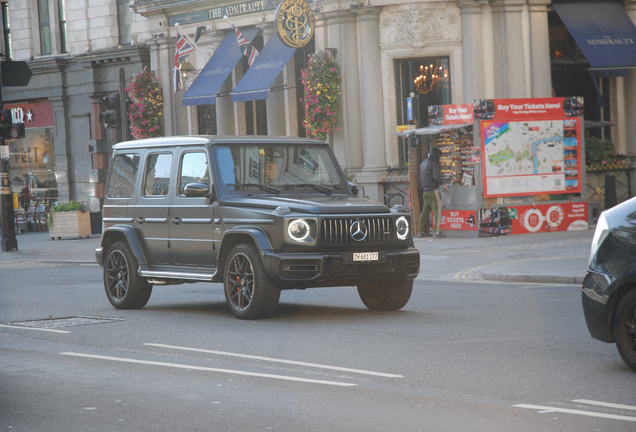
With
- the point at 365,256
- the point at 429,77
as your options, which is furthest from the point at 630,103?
the point at 365,256

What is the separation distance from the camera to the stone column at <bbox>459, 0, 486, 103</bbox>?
24.0 m

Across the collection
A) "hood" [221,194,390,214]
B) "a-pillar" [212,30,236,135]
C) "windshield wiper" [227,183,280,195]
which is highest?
"a-pillar" [212,30,236,135]

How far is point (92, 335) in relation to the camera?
31.2ft

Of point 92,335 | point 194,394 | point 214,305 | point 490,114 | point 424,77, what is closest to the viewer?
point 194,394

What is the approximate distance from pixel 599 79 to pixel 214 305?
56.4 ft

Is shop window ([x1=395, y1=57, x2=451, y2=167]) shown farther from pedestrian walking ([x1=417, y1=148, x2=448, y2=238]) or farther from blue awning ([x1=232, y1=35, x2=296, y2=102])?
pedestrian walking ([x1=417, y1=148, x2=448, y2=238])

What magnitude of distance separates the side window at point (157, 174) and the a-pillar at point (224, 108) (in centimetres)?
1818

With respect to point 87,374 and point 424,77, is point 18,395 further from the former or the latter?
point 424,77

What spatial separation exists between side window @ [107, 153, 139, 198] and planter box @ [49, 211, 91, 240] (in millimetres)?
16569

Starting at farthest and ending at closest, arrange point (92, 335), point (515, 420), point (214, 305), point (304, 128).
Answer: point (304, 128) → point (214, 305) → point (92, 335) → point (515, 420)

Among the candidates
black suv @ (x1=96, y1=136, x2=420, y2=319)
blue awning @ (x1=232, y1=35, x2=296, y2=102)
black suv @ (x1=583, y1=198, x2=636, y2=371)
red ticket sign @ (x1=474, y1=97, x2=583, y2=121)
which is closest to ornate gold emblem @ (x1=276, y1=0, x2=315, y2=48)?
→ blue awning @ (x1=232, y1=35, x2=296, y2=102)

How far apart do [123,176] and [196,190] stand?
2.10 m

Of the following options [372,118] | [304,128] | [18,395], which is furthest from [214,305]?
[304,128]

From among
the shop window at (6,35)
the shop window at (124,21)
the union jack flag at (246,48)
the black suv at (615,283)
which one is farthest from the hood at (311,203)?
the shop window at (6,35)
